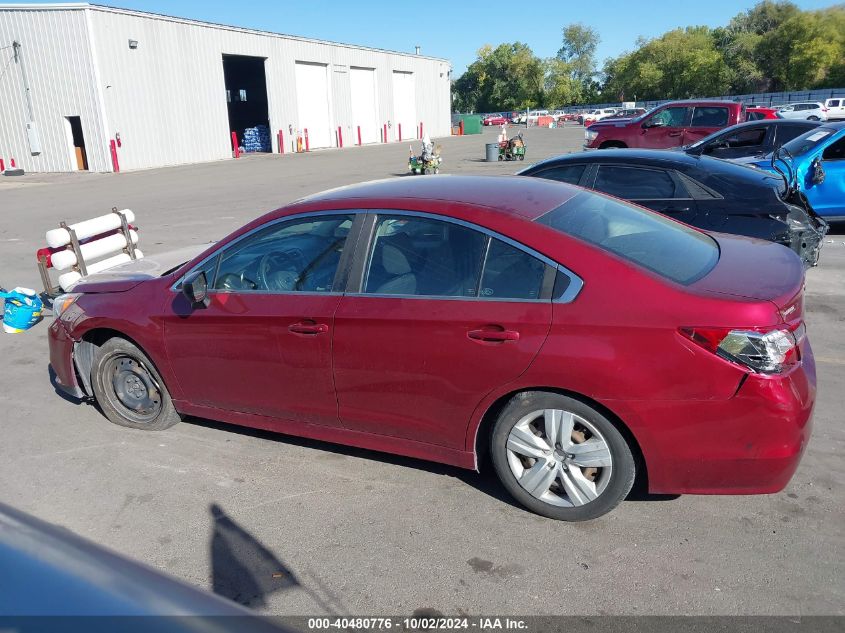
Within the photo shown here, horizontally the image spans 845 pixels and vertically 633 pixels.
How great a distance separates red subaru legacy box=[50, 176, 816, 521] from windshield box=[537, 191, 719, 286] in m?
0.01

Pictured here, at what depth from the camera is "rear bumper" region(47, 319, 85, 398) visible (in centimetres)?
483

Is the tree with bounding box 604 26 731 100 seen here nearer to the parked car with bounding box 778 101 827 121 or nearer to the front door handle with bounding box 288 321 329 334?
the parked car with bounding box 778 101 827 121

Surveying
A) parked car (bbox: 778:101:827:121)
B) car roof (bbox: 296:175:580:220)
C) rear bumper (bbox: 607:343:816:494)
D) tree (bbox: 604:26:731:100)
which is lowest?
rear bumper (bbox: 607:343:816:494)

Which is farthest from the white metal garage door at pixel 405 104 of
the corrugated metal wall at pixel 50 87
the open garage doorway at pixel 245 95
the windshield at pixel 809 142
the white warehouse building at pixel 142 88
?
the windshield at pixel 809 142

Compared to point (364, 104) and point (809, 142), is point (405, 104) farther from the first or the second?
point (809, 142)

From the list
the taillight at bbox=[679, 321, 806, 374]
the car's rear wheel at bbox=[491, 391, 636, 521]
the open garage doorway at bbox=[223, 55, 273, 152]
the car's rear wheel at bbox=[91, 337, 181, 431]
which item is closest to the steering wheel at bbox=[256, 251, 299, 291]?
the car's rear wheel at bbox=[91, 337, 181, 431]

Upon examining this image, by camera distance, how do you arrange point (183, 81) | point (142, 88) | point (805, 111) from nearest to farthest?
point (142, 88)
point (183, 81)
point (805, 111)

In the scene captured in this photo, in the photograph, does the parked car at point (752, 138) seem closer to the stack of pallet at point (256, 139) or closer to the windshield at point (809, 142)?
the windshield at point (809, 142)

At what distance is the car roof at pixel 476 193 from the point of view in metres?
3.69

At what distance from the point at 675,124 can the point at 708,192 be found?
1167 centimetres

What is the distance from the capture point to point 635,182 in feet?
23.6

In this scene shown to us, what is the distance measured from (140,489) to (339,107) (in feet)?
146

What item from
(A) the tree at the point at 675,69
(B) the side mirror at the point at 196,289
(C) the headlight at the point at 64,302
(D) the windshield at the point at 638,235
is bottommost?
(C) the headlight at the point at 64,302

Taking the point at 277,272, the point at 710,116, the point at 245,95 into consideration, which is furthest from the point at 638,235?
the point at 245,95
